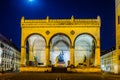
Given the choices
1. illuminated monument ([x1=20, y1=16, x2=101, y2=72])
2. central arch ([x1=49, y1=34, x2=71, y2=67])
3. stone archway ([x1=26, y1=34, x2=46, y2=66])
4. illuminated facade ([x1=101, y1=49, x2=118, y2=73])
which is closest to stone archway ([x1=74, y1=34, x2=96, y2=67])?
illuminated monument ([x1=20, y1=16, x2=101, y2=72])

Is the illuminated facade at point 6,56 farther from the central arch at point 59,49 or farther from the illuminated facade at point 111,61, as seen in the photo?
the illuminated facade at point 111,61

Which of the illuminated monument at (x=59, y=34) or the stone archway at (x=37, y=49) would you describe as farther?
the stone archway at (x=37, y=49)

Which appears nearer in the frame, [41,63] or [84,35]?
[84,35]

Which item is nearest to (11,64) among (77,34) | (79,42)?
(79,42)

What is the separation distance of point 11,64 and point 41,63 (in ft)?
65.7

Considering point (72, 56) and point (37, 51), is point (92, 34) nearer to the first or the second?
point (72, 56)

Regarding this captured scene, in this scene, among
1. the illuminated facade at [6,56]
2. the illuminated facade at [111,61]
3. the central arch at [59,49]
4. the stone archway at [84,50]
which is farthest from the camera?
the illuminated facade at [6,56]

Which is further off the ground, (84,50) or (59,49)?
(59,49)

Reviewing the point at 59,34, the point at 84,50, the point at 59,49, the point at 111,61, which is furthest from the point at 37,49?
the point at 111,61

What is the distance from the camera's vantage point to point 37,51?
2399 inches

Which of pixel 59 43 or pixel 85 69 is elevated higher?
pixel 59 43

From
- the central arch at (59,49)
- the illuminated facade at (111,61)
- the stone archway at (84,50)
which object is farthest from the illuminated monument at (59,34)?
the illuminated facade at (111,61)

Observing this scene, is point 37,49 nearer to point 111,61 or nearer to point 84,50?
point 84,50

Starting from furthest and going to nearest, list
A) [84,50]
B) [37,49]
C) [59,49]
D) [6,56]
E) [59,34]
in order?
[6,56] → [59,49] → [84,50] → [37,49] → [59,34]
